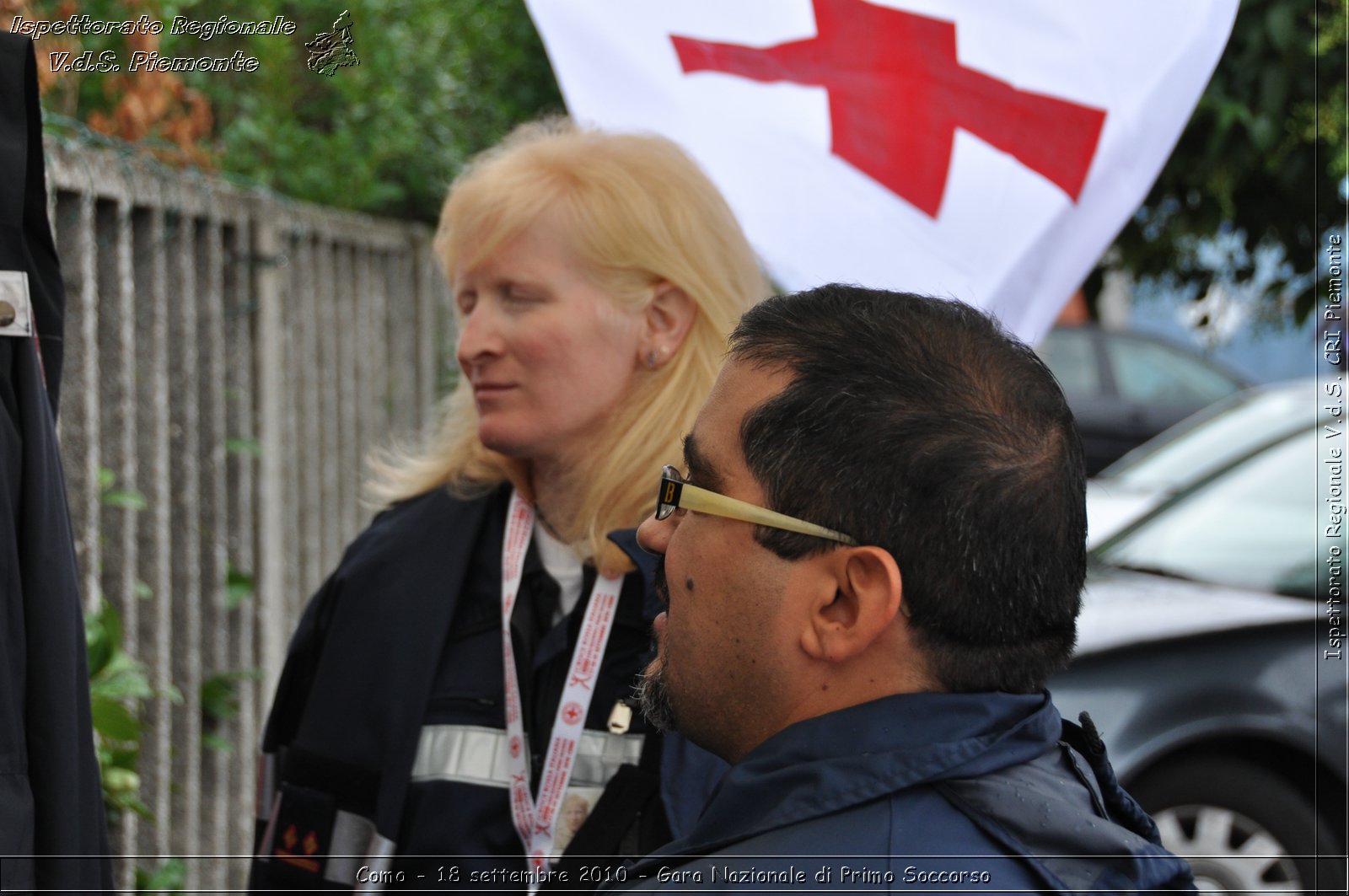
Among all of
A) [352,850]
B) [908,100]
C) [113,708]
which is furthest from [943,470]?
[113,708]

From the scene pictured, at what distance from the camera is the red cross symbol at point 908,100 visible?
9.01ft

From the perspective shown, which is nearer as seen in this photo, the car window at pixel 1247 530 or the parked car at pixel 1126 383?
the car window at pixel 1247 530

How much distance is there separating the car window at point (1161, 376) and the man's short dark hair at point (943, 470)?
1150cm

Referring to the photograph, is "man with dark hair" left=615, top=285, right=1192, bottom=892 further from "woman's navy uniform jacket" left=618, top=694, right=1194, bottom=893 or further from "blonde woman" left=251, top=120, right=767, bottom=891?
"blonde woman" left=251, top=120, right=767, bottom=891

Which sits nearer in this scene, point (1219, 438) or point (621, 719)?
point (621, 719)

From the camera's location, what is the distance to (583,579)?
221 cm

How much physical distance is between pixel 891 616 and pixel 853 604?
41 mm

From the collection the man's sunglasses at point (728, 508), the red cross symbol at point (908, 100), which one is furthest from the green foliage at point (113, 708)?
the man's sunglasses at point (728, 508)

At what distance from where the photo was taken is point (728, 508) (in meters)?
1.38

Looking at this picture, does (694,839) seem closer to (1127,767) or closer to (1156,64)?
(1156,64)

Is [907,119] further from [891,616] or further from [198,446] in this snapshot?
[198,446]

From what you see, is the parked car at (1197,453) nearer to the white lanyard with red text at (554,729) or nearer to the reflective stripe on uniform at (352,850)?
the white lanyard with red text at (554,729)

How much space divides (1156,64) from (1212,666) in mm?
2075

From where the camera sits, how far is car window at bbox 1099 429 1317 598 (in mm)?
4312
